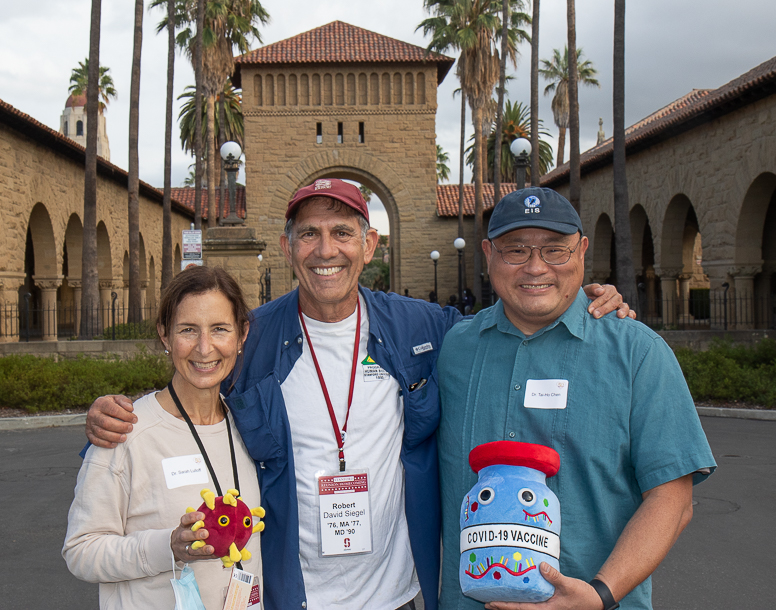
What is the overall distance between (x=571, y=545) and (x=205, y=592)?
1189mm

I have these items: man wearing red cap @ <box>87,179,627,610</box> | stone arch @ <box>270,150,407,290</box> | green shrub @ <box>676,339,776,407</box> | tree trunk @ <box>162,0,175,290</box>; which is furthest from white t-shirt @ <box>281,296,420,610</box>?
stone arch @ <box>270,150,407,290</box>

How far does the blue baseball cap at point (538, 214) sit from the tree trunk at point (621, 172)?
45.7 feet

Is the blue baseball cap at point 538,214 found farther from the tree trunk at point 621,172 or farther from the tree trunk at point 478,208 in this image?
the tree trunk at point 478,208

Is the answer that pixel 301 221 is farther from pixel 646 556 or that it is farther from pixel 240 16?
pixel 240 16

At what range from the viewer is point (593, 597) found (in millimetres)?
1885

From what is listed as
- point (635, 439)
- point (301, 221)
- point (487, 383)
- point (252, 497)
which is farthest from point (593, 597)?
point (301, 221)

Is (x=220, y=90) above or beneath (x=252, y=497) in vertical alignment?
above

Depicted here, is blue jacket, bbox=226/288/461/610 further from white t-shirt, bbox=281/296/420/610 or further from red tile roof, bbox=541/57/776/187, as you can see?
red tile roof, bbox=541/57/776/187

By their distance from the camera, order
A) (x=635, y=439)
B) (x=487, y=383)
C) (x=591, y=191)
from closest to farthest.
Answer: (x=635, y=439), (x=487, y=383), (x=591, y=191)

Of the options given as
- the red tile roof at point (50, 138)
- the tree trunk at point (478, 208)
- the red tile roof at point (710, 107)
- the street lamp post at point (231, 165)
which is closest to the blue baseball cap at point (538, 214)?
the street lamp post at point (231, 165)

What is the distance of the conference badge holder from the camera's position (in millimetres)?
2574

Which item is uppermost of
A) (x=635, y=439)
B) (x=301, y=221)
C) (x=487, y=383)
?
(x=301, y=221)

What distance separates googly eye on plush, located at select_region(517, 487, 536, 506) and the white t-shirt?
2.94 feet

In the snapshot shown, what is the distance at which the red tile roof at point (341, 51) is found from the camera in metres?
32.1
